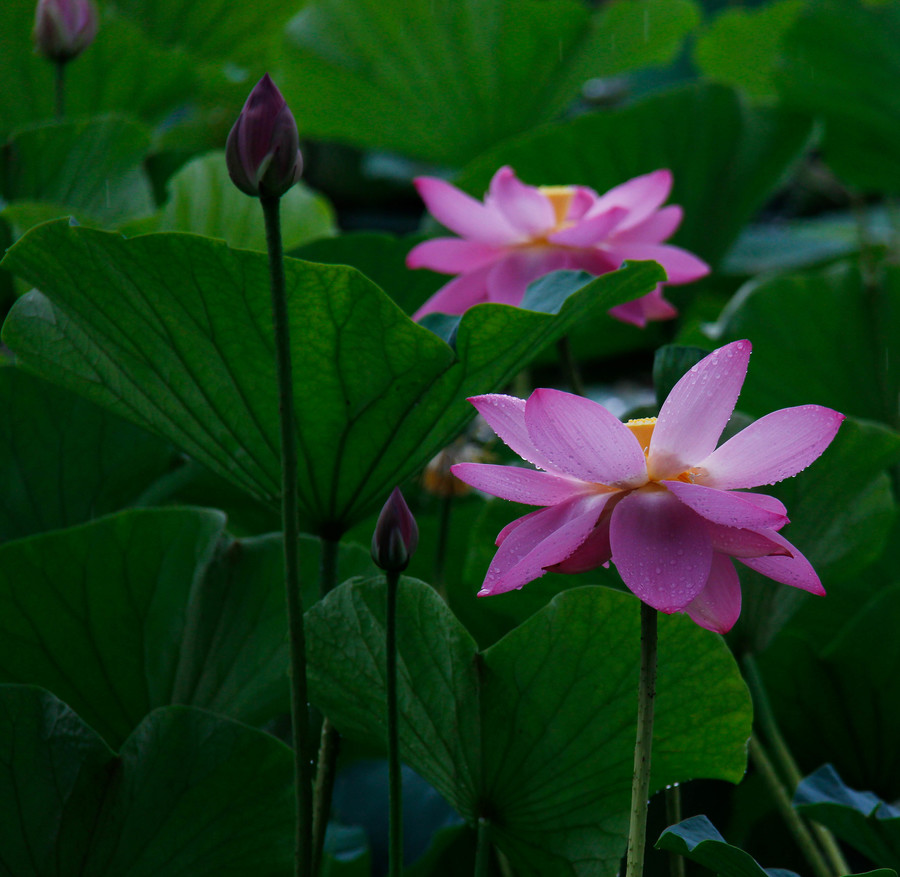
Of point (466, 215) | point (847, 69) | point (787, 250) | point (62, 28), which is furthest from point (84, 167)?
point (787, 250)

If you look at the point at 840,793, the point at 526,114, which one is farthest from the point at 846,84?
the point at 840,793

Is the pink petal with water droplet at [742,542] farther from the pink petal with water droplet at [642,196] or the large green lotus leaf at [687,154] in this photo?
the large green lotus leaf at [687,154]

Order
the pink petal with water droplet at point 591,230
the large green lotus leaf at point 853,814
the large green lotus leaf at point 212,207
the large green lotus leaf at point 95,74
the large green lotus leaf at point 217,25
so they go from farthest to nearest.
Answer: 1. the large green lotus leaf at point 217,25
2. the large green lotus leaf at point 95,74
3. the large green lotus leaf at point 212,207
4. the pink petal with water droplet at point 591,230
5. the large green lotus leaf at point 853,814

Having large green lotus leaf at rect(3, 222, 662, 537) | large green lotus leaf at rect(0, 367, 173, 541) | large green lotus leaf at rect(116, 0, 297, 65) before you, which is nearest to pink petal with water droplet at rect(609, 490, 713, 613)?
large green lotus leaf at rect(3, 222, 662, 537)

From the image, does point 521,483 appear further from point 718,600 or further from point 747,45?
point 747,45

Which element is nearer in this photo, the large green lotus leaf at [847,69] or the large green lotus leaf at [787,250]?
the large green lotus leaf at [847,69]

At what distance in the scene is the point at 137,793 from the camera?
37 centimetres

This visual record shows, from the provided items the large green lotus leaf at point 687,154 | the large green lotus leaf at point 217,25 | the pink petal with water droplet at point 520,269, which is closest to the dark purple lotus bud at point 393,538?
the pink petal with water droplet at point 520,269

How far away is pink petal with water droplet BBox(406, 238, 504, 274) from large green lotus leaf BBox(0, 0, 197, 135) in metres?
0.40

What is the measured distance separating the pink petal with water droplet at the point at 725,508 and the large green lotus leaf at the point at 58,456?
357 millimetres

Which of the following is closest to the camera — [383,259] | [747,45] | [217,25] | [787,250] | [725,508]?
[725,508]

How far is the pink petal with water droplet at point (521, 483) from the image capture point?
285mm

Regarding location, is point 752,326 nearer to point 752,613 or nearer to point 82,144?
point 752,613

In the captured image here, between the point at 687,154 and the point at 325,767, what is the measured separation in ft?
2.23
